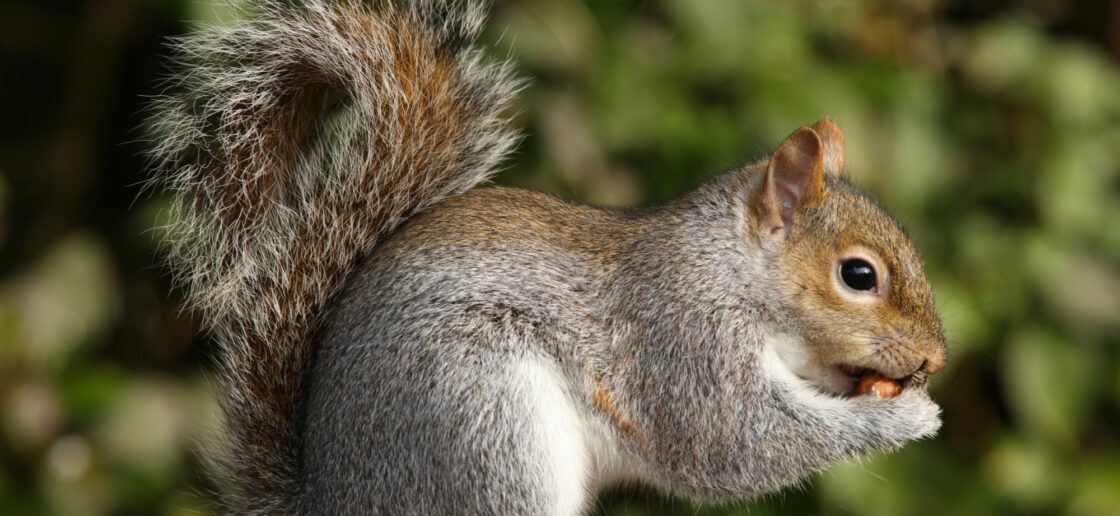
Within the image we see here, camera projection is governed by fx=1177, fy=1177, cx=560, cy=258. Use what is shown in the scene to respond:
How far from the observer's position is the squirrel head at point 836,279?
4.05 feet

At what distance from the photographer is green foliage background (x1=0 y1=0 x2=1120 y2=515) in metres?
1.75

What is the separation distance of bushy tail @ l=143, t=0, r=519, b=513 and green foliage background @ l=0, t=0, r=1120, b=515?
25 centimetres

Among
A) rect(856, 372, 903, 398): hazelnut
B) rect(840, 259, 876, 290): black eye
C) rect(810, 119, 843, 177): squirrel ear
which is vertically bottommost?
rect(856, 372, 903, 398): hazelnut

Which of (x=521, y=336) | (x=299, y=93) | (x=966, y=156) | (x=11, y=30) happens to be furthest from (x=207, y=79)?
(x=966, y=156)

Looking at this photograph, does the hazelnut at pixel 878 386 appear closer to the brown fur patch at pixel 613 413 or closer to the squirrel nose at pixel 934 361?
the squirrel nose at pixel 934 361

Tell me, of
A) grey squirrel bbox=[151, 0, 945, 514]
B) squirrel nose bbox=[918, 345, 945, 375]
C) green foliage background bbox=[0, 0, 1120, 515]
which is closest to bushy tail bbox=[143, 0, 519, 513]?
grey squirrel bbox=[151, 0, 945, 514]

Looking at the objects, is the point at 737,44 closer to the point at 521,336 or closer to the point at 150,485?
the point at 521,336

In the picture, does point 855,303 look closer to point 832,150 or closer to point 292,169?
point 832,150

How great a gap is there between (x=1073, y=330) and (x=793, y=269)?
899 mm

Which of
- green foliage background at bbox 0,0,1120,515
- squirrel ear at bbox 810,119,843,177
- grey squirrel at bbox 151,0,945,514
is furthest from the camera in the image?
green foliage background at bbox 0,0,1120,515

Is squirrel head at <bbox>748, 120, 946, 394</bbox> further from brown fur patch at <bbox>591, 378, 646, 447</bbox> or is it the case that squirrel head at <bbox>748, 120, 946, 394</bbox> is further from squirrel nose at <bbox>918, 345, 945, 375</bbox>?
brown fur patch at <bbox>591, 378, 646, 447</bbox>

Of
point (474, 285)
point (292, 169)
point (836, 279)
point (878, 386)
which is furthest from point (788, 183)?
point (292, 169)

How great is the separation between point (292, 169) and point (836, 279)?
0.60 meters

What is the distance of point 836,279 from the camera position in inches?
49.6
